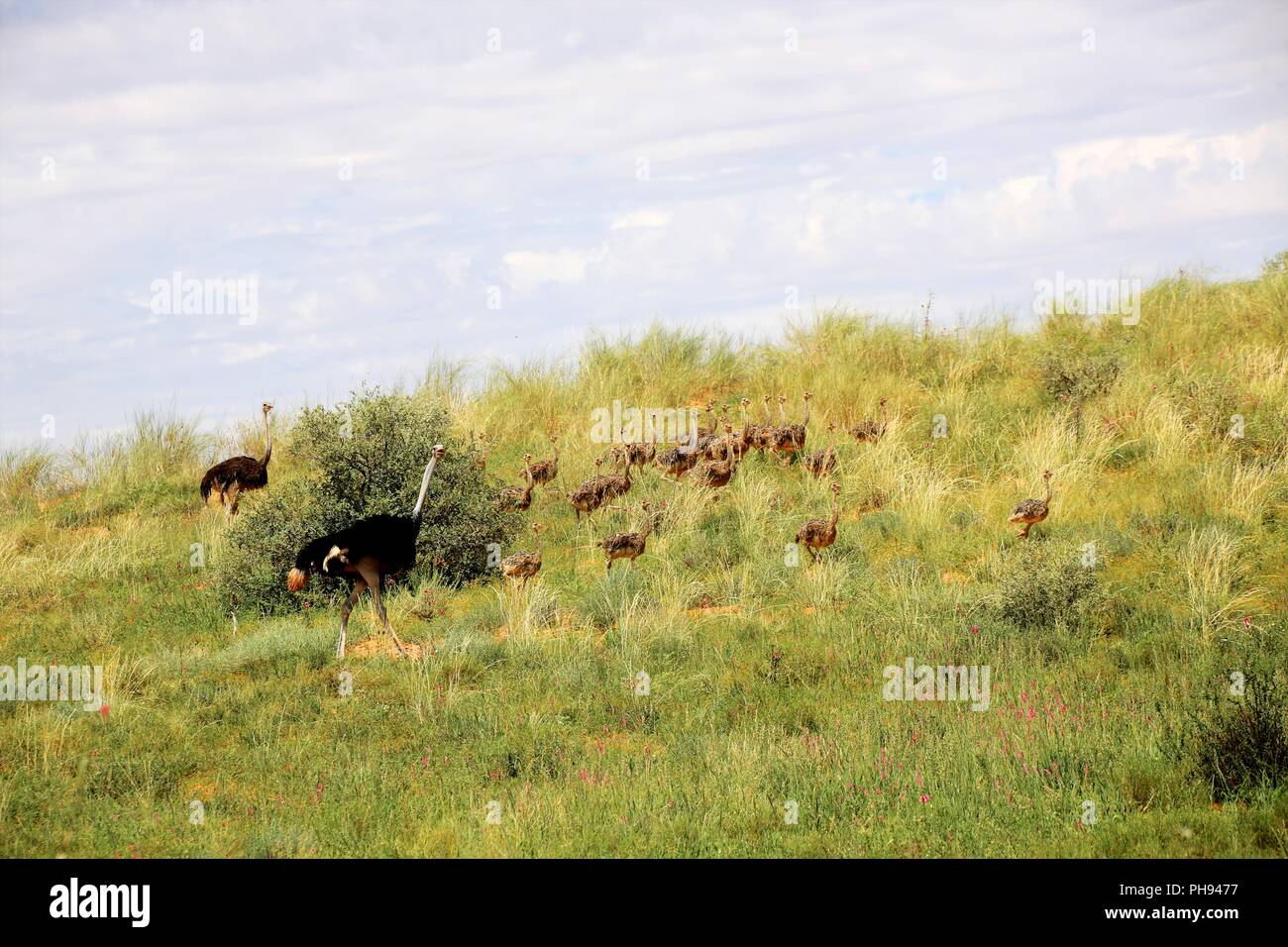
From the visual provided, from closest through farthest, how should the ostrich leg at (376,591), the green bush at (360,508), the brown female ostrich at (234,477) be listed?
the ostrich leg at (376,591) → the green bush at (360,508) → the brown female ostrich at (234,477)

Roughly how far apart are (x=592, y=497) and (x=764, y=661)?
525 centimetres

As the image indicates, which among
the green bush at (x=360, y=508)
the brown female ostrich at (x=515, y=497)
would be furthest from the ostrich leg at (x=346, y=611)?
the brown female ostrich at (x=515, y=497)

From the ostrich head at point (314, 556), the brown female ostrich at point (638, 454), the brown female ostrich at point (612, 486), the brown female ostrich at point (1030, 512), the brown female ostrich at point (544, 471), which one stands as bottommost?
the ostrich head at point (314, 556)

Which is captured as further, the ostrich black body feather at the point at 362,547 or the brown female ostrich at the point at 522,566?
the brown female ostrich at the point at 522,566

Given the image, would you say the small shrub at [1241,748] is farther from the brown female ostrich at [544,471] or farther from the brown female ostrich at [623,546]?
the brown female ostrich at [544,471]

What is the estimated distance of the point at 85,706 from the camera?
9.21 m

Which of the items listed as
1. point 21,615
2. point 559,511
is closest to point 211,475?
point 21,615

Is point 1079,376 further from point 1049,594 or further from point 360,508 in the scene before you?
point 360,508

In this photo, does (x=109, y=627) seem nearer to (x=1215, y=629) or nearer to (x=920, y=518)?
(x=920, y=518)

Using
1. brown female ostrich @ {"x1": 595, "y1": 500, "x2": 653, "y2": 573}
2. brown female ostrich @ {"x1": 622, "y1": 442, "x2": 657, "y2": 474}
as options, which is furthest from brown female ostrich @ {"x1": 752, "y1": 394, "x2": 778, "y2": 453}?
brown female ostrich @ {"x1": 595, "y1": 500, "x2": 653, "y2": 573}

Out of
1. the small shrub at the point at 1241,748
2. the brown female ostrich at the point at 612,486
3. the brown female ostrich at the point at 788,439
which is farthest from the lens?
the brown female ostrich at the point at 788,439

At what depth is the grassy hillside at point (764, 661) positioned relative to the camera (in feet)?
22.1

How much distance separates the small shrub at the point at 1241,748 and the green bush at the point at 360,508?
8467 millimetres

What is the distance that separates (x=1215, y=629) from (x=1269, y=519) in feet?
13.0
